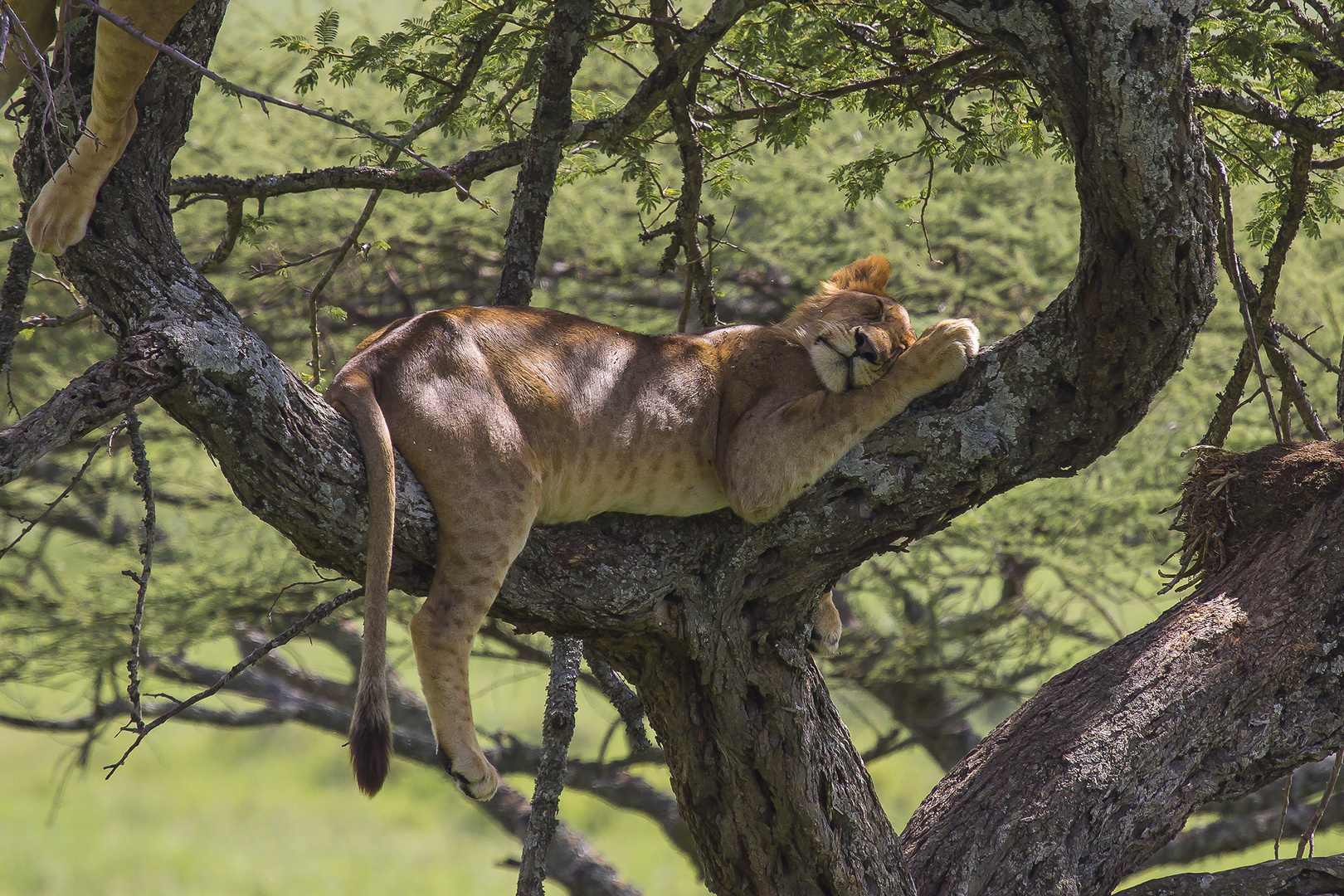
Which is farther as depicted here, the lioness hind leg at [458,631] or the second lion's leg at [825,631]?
the second lion's leg at [825,631]

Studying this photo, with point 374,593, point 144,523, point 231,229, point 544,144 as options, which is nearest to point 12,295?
point 144,523

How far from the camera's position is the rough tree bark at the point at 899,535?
109 inches

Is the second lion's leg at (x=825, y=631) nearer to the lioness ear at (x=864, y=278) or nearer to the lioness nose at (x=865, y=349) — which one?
the lioness nose at (x=865, y=349)

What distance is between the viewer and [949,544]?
9625 millimetres

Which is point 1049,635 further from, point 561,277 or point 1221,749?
point 1221,749

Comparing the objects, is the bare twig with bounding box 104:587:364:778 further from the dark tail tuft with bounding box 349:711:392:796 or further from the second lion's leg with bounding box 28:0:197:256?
the second lion's leg with bounding box 28:0:197:256

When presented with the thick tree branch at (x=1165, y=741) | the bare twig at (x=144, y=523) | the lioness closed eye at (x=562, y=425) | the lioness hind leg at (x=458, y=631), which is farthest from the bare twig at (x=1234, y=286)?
the bare twig at (x=144, y=523)

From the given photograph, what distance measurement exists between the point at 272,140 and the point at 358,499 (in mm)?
8843

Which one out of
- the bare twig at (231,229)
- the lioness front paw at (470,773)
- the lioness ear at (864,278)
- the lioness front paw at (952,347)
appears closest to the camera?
the lioness front paw at (470,773)

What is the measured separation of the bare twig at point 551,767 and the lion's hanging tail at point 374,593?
1.41 meters

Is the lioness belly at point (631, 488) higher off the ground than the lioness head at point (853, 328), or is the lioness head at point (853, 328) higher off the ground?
the lioness head at point (853, 328)

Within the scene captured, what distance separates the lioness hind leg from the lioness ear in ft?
5.69

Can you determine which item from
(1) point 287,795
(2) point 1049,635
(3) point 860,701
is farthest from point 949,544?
(1) point 287,795

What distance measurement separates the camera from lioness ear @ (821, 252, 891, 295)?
4.23 meters
